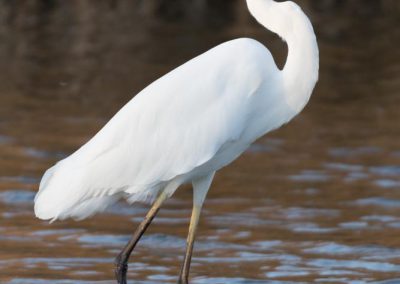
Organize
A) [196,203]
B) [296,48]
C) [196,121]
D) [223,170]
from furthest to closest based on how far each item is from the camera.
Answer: [223,170]
[196,203]
[196,121]
[296,48]

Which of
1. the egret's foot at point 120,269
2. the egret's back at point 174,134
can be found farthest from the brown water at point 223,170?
the egret's back at point 174,134

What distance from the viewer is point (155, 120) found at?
5.83 m

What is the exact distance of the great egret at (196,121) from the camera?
564 centimetres

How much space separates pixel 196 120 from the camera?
574 cm

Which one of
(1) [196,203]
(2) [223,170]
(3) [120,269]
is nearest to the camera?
(1) [196,203]

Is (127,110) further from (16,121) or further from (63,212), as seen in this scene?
(16,121)

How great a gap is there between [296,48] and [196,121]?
592 mm

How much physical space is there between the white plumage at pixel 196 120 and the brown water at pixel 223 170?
103cm

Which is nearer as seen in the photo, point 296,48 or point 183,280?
point 296,48

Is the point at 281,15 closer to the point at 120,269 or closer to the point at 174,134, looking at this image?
the point at 174,134

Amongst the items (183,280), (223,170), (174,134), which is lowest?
(183,280)

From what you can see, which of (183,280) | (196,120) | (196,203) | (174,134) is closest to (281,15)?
(196,120)

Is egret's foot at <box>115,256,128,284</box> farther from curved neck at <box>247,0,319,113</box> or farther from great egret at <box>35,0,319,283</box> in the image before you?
curved neck at <box>247,0,319,113</box>

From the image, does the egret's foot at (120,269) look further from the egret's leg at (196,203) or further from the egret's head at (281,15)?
the egret's head at (281,15)
